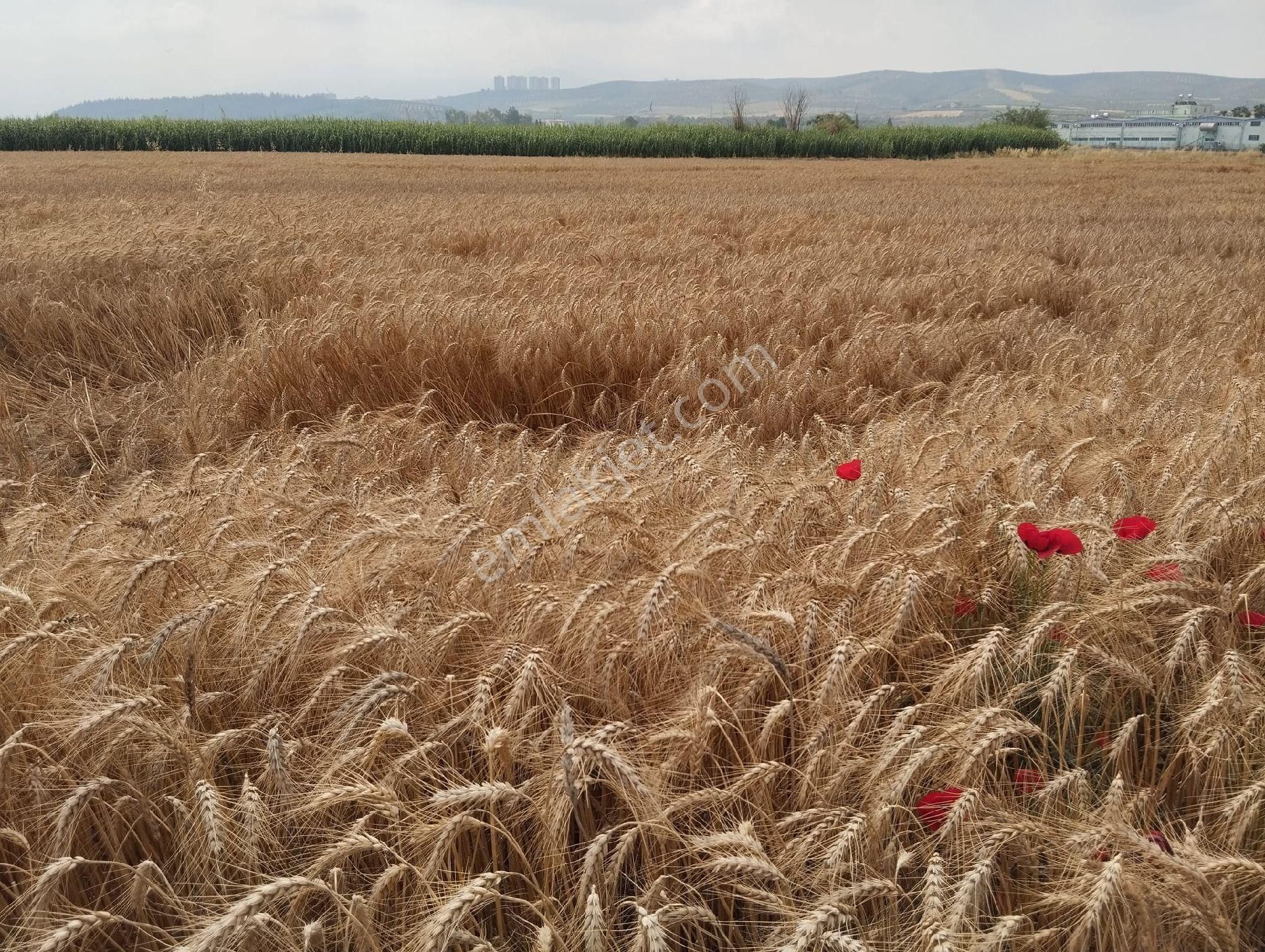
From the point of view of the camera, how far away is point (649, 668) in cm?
179

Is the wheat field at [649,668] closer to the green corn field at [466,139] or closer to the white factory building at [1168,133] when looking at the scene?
the green corn field at [466,139]

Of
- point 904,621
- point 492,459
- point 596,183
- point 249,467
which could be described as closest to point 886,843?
point 904,621

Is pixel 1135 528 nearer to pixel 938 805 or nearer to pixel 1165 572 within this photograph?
pixel 1165 572

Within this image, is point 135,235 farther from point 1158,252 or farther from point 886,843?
point 1158,252

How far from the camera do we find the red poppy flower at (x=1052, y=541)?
5.87 feet

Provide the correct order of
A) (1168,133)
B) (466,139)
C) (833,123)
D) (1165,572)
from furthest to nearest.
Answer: (1168,133) < (833,123) < (466,139) < (1165,572)

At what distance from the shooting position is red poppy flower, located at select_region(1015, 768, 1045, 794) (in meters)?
1.52

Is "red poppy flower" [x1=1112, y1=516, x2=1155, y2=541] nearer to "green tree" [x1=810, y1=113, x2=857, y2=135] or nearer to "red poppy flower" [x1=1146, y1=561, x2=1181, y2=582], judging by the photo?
"red poppy flower" [x1=1146, y1=561, x2=1181, y2=582]

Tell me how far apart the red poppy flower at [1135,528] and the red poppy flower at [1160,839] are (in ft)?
2.51

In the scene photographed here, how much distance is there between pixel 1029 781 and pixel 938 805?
31cm

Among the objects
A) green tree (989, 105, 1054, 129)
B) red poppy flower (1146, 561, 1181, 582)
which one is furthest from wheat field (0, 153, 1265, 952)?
green tree (989, 105, 1054, 129)

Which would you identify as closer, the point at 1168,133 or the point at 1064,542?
the point at 1064,542

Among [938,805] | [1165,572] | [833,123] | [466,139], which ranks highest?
[833,123]

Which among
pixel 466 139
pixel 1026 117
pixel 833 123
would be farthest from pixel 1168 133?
pixel 466 139
